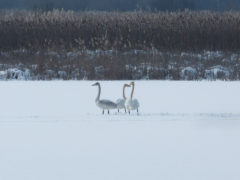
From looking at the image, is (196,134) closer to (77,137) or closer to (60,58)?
(77,137)

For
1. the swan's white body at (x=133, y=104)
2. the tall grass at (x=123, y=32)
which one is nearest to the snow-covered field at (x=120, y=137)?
the swan's white body at (x=133, y=104)

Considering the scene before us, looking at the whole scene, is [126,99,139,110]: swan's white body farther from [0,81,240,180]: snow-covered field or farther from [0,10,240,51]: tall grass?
[0,10,240,51]: tall grass

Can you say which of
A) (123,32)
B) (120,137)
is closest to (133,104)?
(120,137)

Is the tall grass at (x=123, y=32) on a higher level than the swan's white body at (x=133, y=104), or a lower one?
higher

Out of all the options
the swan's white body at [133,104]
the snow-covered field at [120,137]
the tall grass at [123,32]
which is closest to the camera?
the snow-covered field at [120,137]

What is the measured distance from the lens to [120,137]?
4.96m

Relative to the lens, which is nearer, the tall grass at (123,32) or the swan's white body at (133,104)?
the swan's white body at (133,104)

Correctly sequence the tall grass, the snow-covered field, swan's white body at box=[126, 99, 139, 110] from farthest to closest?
the tall grass < swan's white body at box=[126, 99, 139, 110] < the snow-covered field

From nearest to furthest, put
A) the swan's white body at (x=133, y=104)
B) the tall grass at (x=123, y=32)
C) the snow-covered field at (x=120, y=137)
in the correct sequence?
the snow-covered field at (x=120, y=137), the swan's white body at (x=133, y=104), the tall grass at (x=123, y=32)

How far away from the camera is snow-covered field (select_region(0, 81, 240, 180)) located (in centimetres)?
377

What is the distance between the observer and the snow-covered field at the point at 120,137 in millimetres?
3773

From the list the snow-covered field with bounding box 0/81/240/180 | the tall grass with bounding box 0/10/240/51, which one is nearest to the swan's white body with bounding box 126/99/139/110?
the snow-covered field with bounding box 0/81/240/180

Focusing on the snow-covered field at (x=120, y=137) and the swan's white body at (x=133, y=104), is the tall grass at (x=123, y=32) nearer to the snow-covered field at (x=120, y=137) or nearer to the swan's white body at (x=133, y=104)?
the snow-covered field at (x=120, y=137)

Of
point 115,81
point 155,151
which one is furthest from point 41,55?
point 155,151
